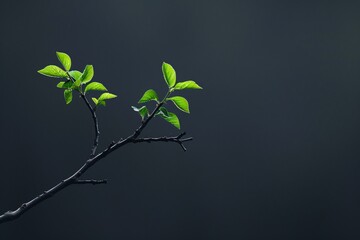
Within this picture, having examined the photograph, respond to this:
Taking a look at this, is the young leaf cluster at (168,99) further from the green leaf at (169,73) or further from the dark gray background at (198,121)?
the dark gray background at (198,121)

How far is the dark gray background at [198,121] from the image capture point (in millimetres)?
1527

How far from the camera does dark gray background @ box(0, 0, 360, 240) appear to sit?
153 cm

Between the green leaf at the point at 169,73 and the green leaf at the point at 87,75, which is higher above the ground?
the green leaf at the point at 87,75

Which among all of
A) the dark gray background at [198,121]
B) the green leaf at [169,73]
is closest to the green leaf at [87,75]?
the green leaf at [169,73]

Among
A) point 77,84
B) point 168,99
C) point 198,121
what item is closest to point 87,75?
point 77,84

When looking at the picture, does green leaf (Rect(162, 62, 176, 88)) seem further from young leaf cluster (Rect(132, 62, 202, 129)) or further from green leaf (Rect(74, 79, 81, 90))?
green leaf (Rect(74, 79, 81, 90))

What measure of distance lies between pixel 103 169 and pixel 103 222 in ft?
0.68

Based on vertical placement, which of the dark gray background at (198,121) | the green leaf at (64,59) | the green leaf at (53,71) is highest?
the green leaf at (64,59)

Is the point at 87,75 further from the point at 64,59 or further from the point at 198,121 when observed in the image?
the point at 198,121

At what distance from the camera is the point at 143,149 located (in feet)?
5.32

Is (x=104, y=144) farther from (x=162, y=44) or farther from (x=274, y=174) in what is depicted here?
(x=274, y=174)

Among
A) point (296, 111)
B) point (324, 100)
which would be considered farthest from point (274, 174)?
point (324, 100)

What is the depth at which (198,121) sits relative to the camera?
1684 millimetres

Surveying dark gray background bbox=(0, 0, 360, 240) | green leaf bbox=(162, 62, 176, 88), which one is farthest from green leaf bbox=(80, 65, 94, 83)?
dark gray background bbox=(0, 0, 360, 240)
